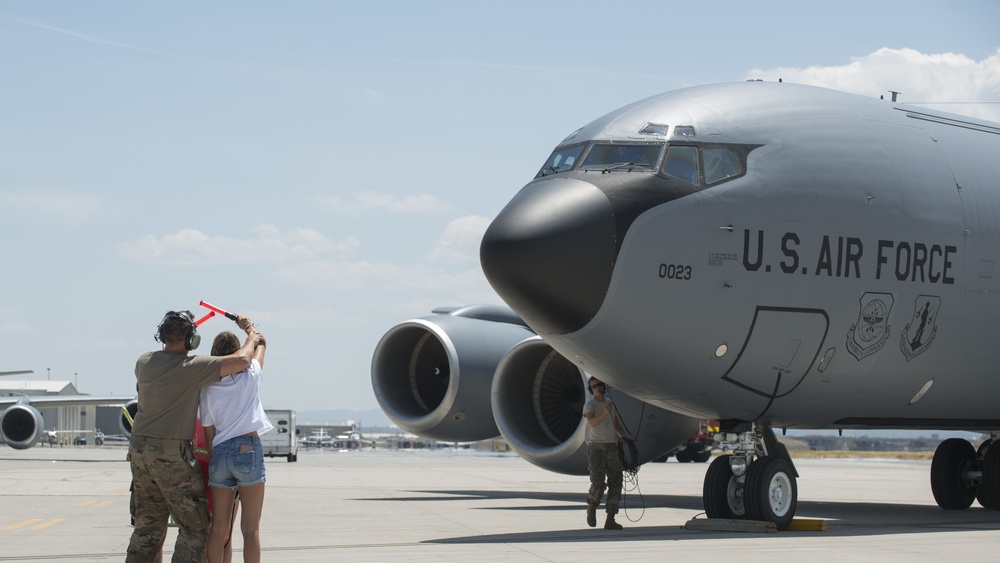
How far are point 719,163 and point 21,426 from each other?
34844 mm

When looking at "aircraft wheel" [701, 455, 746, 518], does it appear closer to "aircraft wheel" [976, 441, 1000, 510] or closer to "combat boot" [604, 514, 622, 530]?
"combat boot" [604, 514, 622, 530]

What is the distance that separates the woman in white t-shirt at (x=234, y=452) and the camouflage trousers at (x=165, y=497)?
0.11 metres

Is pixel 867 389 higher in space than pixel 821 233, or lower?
lower

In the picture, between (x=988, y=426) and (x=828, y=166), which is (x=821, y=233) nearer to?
(x=828, y=166)

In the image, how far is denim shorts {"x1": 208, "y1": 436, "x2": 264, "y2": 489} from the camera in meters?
7.66

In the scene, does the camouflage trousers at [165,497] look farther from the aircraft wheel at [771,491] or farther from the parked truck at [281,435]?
the parked truck at [281,435]

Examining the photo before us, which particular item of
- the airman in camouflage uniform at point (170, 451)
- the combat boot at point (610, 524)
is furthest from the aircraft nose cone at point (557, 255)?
the airman in camouflage uniform at point (170, 451)

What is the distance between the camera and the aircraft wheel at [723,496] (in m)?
12.5

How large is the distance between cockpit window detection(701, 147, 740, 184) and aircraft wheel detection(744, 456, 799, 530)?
2919 mm

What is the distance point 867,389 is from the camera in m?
13.3

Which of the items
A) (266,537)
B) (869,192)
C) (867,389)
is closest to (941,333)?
(867,389)

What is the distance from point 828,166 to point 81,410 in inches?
3779

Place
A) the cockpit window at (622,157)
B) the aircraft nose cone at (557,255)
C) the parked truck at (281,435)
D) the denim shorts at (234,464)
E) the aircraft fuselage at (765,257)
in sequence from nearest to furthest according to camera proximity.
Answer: the denim shorts at (234,464)
the aircraft nose cone at (557,255)
the aircraft fuselage at (765,257)
the cockpit window at (622,157)
the parked truck at (281,435)

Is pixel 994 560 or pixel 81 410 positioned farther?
pixel 81 410
